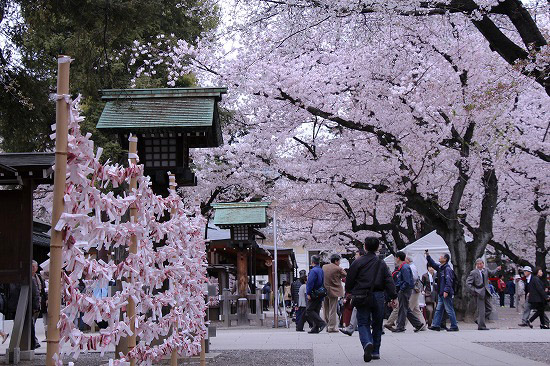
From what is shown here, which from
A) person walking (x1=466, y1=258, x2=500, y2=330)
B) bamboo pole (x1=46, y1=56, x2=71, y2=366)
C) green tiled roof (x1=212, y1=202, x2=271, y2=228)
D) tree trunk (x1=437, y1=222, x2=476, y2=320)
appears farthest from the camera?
green tiled roof (x1=212, y1=202, x2=271, y2=228)

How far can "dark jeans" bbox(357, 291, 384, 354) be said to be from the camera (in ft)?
30.9

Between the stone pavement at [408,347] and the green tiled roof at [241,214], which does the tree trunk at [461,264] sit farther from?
the green tiled roof at [241,214]

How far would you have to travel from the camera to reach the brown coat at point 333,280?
15820 millimetres

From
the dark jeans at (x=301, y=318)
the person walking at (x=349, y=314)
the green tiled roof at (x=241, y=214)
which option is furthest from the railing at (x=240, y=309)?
the person walking at (x=349, y=314)

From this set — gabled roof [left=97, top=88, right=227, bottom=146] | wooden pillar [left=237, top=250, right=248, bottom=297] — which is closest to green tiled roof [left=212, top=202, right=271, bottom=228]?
wooden pillar [left=237, top=250, right=248, bottom=297]

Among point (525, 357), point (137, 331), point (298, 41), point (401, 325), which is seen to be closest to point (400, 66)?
point (401, 325)

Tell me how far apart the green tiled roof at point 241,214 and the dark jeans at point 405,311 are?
732 centimetres

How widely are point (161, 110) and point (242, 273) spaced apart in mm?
12755

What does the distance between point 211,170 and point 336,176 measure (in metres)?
5.77

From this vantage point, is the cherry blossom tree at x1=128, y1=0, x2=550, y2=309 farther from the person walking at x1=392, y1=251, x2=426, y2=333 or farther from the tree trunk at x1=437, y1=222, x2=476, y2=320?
the person walking at x1=392, y1=251, x2=426, y2=333

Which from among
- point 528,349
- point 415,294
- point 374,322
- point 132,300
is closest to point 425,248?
point 415,294

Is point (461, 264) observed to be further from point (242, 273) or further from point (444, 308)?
point (242, 273)

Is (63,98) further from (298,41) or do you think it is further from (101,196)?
(298,41)

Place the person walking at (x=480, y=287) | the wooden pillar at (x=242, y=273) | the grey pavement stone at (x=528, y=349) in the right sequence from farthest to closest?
the wooden pillar at (x=242, y=273), the person walking at (x=480, y=287), the grey pavement stone at (x=528, y=349)
